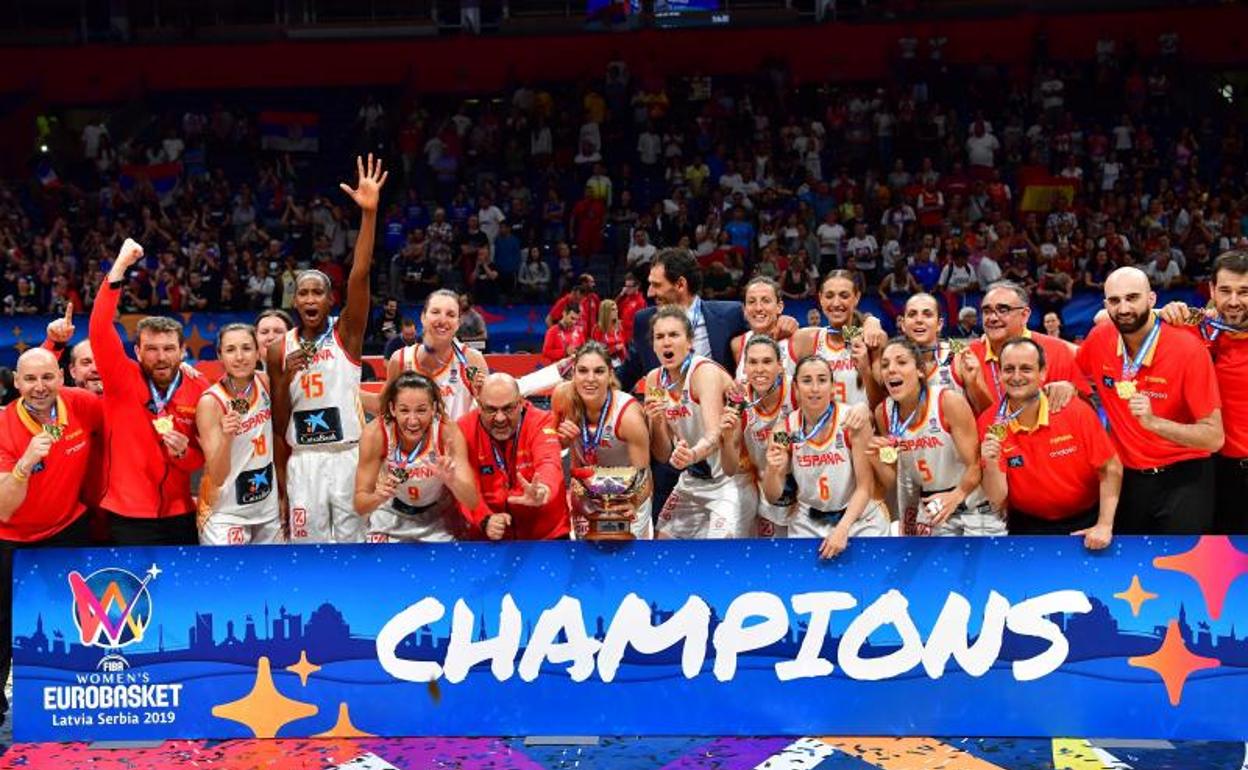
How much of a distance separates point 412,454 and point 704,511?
1539 millimetres

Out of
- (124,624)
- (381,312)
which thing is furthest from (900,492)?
(381,312)

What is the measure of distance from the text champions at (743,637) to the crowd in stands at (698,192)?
403 inches

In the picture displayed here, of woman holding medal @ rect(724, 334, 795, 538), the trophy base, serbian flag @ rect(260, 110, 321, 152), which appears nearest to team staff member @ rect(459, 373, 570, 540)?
the trophy base

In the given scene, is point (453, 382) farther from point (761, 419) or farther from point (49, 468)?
point (49, 468)

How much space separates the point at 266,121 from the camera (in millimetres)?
22859

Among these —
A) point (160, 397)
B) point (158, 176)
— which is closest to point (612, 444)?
point (160, 397)

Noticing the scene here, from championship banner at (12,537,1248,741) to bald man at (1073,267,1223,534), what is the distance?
484 mm

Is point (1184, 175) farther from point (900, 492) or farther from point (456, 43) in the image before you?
point (900, 492)

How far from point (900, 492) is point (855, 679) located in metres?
1.13

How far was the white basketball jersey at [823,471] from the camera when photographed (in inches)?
239

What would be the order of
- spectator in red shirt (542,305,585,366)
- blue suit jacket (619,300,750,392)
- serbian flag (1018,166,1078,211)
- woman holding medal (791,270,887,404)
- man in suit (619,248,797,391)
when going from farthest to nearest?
serbian flag (1018,166,1078,211) < spectator in red shirt (542,305,585,366) < blue suit jacket (619,300,750,392) < man in suit (619,248,797,391) < woman holding medal (791,270,887,404)

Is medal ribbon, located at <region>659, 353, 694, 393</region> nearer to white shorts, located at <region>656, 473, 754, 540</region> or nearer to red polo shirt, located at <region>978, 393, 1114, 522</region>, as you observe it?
white shorts, located at <region>656, 473, 754, 540</region>

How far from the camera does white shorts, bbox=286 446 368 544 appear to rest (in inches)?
254

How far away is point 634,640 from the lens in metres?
5.64
